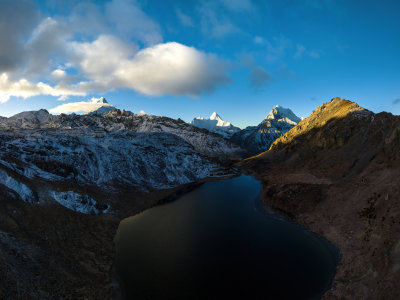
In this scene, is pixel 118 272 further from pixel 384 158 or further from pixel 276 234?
pixel 384 158

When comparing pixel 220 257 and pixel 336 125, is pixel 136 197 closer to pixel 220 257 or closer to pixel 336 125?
pixel 220 257

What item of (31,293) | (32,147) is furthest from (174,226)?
(32,147)

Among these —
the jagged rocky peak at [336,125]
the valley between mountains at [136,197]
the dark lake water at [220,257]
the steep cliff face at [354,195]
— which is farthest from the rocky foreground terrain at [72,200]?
the jagged rocky peak at [336,125]

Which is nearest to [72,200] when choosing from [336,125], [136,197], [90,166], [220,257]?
[136,197]

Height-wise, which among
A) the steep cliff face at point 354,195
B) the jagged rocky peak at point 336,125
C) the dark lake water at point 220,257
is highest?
the jagged rocky peak at point 336,125

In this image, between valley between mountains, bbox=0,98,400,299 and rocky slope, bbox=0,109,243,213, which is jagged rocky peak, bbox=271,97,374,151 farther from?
rocky slope, bbox=0,109,243,213

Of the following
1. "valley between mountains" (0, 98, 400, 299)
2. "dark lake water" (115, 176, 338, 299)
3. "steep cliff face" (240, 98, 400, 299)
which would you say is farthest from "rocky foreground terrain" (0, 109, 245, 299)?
"steep cliff face" (240, 98, 400, 299)

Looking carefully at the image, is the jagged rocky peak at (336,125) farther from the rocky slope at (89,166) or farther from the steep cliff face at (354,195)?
the rocky slope at (89,166)
